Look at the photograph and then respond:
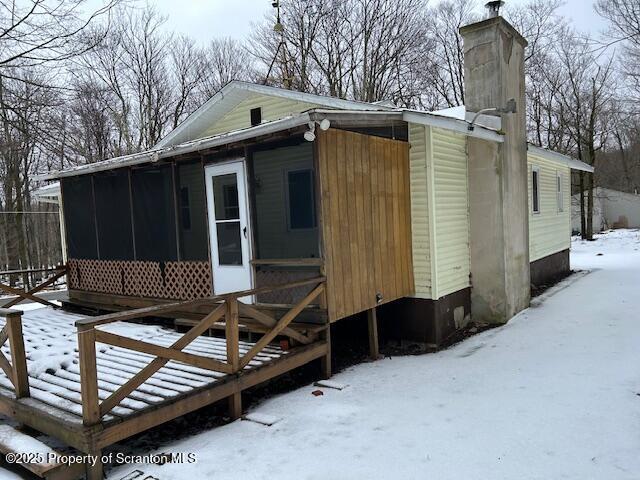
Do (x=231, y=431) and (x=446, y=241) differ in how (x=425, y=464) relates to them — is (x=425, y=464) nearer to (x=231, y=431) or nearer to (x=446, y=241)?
(x=231, y=431)

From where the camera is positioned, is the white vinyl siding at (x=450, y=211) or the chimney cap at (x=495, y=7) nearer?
the white vinyl siding at (x=450, y=211)

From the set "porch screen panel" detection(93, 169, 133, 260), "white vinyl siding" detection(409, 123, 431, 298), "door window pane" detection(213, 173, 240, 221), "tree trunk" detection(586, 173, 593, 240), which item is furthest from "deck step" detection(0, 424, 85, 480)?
"tree trunk" detection(586, 173, 593, 240)

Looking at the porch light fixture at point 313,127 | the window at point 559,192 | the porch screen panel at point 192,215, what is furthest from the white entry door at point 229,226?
the window at point 559,192

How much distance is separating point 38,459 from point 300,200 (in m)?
4.33

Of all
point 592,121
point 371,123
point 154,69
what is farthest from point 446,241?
point 154,69

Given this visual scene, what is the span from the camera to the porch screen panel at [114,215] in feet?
25.5

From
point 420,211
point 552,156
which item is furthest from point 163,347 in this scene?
point 552,156

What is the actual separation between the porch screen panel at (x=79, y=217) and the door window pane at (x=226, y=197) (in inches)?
125

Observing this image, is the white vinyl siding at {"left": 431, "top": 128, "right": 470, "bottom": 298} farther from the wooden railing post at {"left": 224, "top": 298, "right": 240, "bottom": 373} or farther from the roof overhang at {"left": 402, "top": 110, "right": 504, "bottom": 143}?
the wooden railing post at {"left": 224, "top": 298, "right": 240, "bottom": 373}

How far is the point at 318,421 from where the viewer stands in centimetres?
423

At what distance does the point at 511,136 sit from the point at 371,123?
131 inches

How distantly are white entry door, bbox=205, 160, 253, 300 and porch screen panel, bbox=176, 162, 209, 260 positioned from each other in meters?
0.64

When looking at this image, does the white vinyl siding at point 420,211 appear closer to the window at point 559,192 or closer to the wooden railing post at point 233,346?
the wooden railing post at point 233,346

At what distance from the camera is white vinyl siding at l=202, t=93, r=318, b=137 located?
850 centimetres
